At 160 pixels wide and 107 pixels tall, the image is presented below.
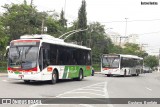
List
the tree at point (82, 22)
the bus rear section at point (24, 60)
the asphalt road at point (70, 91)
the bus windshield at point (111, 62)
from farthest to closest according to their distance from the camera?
1. the tree at point (82, 22)
2. the bus windshield at point (111, 62)
3. the bus rear section at point (24, 60)
4. the asphalt road at point (70, 91)

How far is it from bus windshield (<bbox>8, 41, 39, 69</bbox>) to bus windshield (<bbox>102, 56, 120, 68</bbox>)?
24.9 m

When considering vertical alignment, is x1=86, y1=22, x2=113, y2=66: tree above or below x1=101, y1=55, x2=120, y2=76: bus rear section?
above

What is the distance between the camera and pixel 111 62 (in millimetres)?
46531

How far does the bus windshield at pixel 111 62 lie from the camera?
4625cm

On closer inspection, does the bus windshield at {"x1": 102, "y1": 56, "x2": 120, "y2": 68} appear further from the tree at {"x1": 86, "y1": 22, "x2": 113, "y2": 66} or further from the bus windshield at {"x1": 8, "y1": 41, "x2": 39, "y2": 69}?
the tree at {"x1": 86, "y1": 22, "x2": 113, "y2": 66}

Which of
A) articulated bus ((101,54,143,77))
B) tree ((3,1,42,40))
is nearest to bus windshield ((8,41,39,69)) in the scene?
articulated bus ((101,54,143,77))

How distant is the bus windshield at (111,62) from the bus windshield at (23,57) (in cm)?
2488

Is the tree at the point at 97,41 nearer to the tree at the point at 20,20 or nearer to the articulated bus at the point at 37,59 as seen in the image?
the tree at the point at 20,20

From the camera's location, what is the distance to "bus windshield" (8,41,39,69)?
875 inches

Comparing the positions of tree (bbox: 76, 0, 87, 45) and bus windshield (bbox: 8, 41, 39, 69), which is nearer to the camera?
bus windshield (bbox: 8, 41, 39, 69)

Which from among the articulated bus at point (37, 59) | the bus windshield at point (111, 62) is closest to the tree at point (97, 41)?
the bus windshield at point (111, 62)

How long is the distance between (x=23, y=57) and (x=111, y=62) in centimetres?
2536

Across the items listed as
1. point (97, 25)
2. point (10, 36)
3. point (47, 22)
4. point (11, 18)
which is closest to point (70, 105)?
point (10, 36)

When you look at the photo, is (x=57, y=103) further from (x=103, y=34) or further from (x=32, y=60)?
(x=103, y=34)
